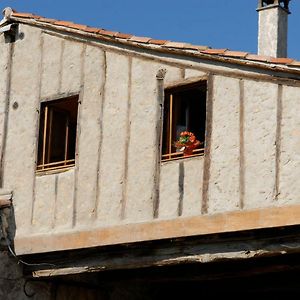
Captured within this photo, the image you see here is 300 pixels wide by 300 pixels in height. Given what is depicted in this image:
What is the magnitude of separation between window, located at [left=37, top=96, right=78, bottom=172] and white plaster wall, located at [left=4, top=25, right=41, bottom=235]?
0.12 m

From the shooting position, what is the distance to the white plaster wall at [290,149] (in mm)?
8656

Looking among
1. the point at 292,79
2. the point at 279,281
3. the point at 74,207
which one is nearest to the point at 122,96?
the point at 74,207

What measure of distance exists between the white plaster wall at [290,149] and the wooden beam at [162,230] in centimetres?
16

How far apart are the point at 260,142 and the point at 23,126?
3577 millimetres

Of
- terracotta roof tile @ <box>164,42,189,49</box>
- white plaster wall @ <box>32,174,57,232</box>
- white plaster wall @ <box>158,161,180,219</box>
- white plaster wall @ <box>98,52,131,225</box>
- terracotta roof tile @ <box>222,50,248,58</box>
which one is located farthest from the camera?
white plaster wall @ <box>32,174,57,232</box>

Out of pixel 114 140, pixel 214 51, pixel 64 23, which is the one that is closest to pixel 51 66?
pixel 64 23

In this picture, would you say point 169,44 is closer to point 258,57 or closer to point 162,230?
point 258,57

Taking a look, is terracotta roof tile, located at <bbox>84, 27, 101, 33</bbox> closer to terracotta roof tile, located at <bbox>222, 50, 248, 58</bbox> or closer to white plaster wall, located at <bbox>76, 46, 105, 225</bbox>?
white plaster wall, located at <bbox>76, 46, 105, 225</bbox>

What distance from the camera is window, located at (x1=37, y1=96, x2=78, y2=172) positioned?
10.9 meters

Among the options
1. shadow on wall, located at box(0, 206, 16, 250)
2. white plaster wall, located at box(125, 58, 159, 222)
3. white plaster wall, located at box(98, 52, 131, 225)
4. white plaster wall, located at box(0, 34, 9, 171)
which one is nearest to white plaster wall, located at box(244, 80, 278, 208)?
white plaster wall, located at box(125, 58, 159, 222)

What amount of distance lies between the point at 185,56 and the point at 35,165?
8.42 feet

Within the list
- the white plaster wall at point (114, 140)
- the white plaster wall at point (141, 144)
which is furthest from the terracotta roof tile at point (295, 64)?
the white plaster wall at point (114, 140)

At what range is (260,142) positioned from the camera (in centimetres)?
898

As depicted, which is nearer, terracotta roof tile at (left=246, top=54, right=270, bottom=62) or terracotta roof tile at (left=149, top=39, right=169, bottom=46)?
terracotta roof tile at (left=246, top=54, right=270, bottom=62)
